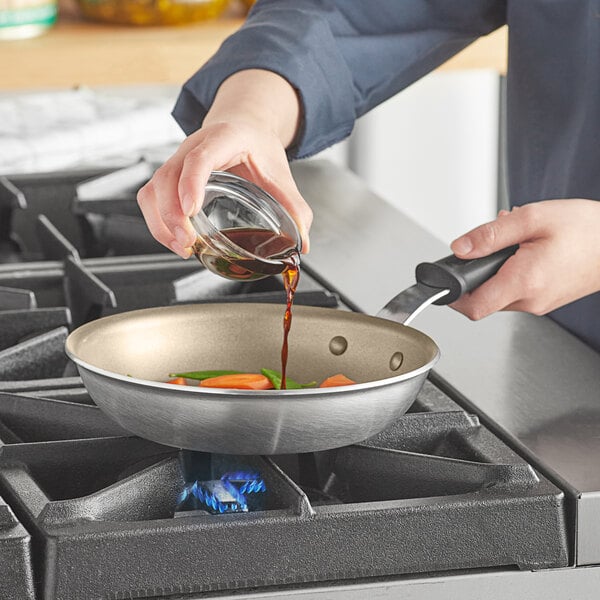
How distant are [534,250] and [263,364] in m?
0.22

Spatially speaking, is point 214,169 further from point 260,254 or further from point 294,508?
point 294,508

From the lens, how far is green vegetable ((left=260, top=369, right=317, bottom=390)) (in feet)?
2.86

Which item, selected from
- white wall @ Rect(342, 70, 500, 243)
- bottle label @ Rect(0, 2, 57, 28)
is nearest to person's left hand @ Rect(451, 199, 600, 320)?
Result: bottle label @ Rect(0, 2, 57, 28)

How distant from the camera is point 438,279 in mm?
913

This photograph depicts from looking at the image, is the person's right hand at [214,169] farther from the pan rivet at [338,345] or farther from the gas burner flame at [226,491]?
the gas burner flame at [226,491]

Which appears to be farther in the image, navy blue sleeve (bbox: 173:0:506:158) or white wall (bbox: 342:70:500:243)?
white wall (bbox: 342:70:500:243)

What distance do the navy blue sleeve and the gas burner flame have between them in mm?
501

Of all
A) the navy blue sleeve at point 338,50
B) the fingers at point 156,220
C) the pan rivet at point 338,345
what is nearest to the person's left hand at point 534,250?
the pan rivet at point 338,345

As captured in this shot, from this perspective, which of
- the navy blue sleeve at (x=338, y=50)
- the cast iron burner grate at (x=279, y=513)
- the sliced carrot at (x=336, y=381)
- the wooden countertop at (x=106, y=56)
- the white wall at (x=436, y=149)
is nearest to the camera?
the cast iron burner grate at (x=279, y=513)

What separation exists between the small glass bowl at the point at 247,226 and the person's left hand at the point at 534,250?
130mm

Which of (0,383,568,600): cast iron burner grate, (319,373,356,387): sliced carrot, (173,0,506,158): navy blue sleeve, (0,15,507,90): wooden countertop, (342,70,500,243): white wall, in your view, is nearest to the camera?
(0,383,568,600): cast iron burner grate

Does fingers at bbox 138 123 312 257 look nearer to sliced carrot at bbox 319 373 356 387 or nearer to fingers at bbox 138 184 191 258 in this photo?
fingers at bbox 138 184 191 258

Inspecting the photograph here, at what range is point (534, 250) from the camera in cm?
93

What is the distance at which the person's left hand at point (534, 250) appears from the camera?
920mm
